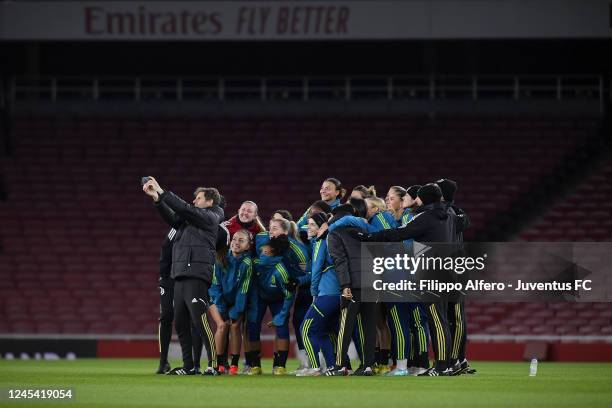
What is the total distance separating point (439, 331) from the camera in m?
14.5

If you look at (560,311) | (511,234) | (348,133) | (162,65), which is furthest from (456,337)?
(162,65)

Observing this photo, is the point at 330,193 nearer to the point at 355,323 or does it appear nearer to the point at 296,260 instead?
the point at 296,260

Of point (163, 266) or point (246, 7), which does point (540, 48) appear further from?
point (163, 266)

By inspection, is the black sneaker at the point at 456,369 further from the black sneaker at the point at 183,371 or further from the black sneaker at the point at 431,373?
the black sneaker at the point at 183,371

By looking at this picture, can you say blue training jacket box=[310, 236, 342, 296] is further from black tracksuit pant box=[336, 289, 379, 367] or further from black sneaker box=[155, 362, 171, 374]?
black sneaker box=[155, 362, 171, 374]

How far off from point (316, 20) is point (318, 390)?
18511 millimetres

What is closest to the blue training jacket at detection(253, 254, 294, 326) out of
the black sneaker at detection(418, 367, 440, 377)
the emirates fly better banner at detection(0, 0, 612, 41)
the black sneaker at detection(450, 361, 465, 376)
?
the black sneaker at detection(418, 367, 440, 377)

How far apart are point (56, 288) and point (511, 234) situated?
9933 millimetres

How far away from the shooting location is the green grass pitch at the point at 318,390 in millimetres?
10711

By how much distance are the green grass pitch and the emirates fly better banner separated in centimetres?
1472

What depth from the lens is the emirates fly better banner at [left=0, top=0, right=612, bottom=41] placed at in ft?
96.6

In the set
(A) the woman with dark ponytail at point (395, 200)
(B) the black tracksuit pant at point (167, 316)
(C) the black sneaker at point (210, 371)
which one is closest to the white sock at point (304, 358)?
(C) the black sneaker at point (210, 371)

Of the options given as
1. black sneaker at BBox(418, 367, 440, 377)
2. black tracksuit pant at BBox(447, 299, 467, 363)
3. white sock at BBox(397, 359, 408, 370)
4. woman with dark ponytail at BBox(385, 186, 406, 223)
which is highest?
woman with dark ponytail at BBox(385, 186, 406, 223)

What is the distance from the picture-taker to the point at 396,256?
1510cm
